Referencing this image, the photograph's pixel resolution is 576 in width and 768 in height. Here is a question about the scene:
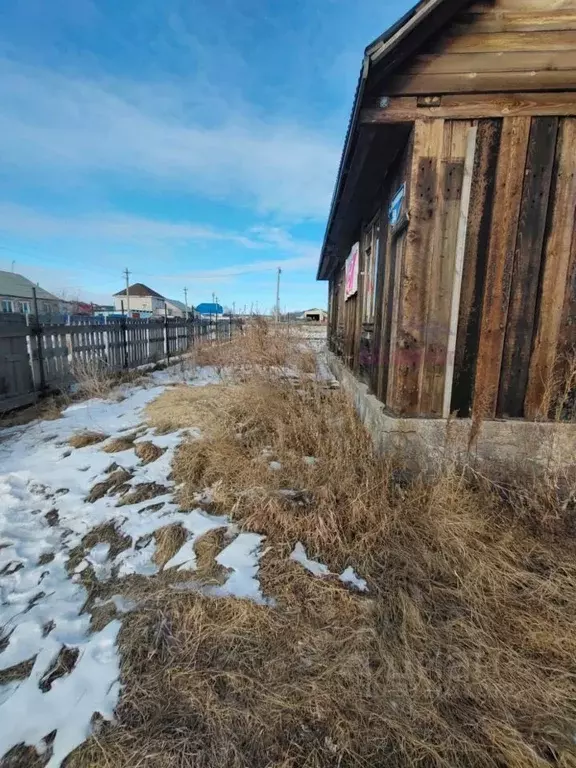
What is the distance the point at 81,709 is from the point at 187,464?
78.4 inches

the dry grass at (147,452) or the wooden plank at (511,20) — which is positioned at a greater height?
the wooden plank at (511,20)

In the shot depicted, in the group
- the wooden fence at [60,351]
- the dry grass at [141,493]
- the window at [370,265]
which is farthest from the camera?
the wooden fence at [60,351]

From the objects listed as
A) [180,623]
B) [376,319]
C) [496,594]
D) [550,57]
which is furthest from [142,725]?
[550,57]

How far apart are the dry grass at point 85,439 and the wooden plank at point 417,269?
136 inches

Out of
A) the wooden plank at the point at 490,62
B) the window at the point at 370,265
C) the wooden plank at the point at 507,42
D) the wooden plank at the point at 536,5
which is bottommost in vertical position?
the window at the point at 370,265

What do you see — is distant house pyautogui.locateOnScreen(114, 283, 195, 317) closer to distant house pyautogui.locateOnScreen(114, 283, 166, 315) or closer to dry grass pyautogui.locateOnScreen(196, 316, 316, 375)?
distant house pyautogui.locateOnScreen(114, 283, 166, 315)

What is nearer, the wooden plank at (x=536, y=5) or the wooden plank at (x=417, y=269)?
the wooden plank at (x=536, y=5)

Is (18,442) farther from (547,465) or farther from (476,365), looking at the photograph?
(547,465)

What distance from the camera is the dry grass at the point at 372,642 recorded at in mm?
1281

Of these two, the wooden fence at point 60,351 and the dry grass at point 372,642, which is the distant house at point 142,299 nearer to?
the wooden fence at point 60,351

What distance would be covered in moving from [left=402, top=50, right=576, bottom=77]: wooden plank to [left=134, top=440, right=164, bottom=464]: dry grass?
4.09 metres

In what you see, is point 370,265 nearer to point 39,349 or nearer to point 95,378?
point 95,378

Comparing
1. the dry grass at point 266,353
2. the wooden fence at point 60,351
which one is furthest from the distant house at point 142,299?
the dry grass at point 266,353

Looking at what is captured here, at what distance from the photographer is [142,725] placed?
1.34m
